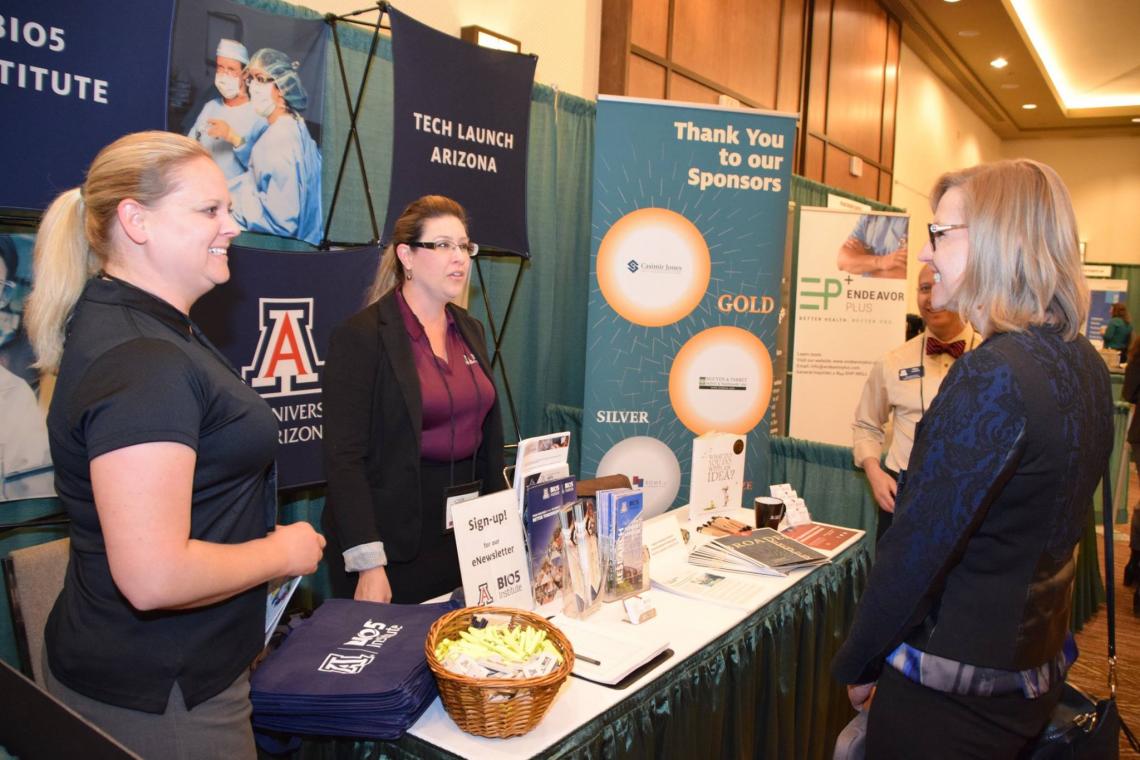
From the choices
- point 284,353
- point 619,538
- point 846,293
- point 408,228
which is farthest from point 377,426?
point 846,293

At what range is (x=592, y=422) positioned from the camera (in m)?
3.29

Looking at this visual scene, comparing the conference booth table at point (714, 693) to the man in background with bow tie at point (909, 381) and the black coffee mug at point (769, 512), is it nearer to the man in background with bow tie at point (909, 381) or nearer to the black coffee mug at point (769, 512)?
the black coffee mug at point (769, 512)

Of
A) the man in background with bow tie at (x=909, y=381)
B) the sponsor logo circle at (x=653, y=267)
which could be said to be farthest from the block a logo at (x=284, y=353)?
the man in background with bow tie at (x=909, y=381)

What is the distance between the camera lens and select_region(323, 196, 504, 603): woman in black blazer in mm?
1824

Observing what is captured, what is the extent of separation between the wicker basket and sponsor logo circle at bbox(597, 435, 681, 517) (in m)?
2.07

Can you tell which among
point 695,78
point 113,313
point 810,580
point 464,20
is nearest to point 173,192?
point 113,313

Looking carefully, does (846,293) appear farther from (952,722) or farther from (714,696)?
(952,722)

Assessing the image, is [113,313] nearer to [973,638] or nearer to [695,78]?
[973,638]

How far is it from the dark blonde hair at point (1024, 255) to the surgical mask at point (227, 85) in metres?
2.10

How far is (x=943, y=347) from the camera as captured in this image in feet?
8.54

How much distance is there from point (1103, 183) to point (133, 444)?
14514 millimetres

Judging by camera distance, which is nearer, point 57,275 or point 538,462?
point 57,275

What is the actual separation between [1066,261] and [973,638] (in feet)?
1.85

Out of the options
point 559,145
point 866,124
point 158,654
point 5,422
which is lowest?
point 158,654
